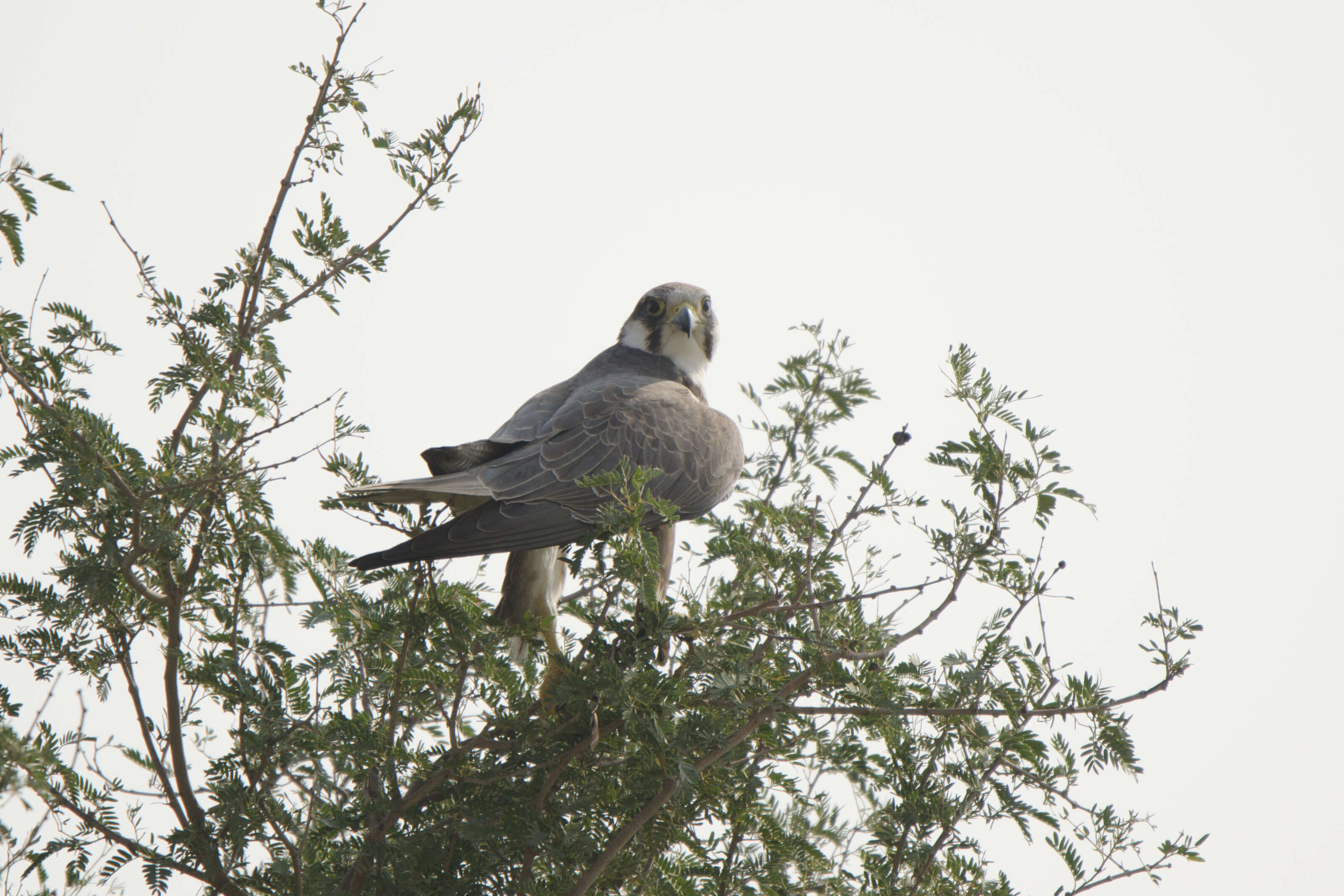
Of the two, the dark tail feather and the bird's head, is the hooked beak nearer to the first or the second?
the bird's head

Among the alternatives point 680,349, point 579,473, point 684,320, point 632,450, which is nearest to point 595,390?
point 632,450

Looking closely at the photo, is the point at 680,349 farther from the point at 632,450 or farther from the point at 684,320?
the point at 632,450

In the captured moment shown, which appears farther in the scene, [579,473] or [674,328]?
[674,328]

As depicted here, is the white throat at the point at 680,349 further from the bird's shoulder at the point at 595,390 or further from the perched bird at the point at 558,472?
the perched bird at the point at 558,472

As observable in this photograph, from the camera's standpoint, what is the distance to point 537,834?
2.31m

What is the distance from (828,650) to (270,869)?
1408 millimetres

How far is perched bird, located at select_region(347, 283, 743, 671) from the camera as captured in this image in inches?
119

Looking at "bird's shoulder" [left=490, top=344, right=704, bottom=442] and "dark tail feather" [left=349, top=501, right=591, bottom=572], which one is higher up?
"bird's shoulder" [left=490, top=344, right=704, bottom=442]

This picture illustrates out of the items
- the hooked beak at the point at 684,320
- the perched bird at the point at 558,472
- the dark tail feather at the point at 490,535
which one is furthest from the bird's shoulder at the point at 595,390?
the dark tail feather at the point at 490,535

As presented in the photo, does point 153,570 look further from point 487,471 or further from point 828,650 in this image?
point 828,650

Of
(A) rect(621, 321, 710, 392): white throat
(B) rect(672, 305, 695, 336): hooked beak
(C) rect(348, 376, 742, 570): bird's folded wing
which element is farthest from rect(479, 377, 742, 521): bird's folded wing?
(A) rect(621, 321, 710, 392): white throat

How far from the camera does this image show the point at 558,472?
3.61 meters

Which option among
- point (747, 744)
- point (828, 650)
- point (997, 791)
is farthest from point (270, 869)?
point (997, 791)

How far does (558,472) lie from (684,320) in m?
1.74
